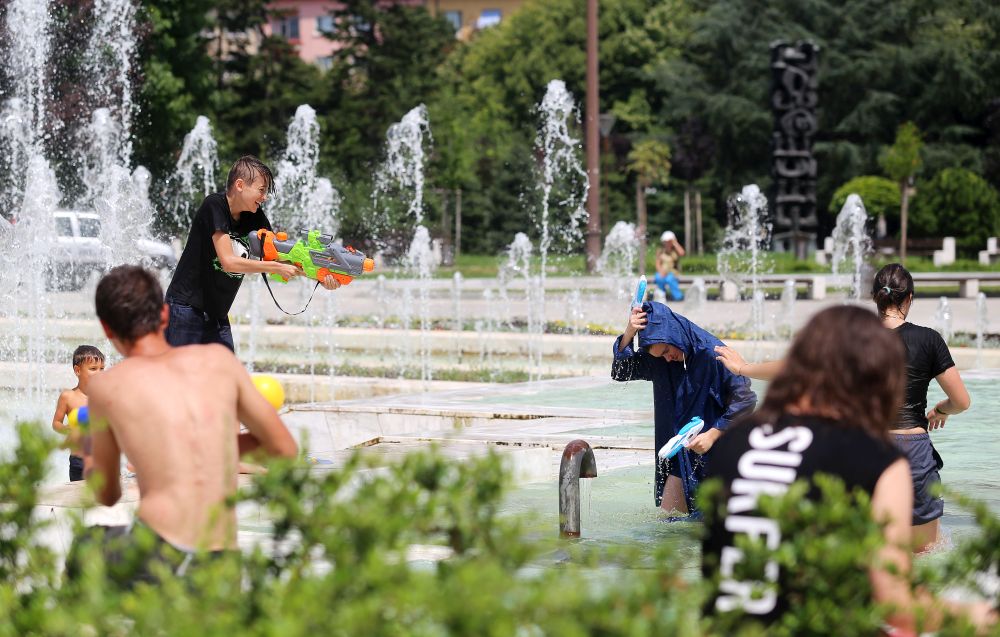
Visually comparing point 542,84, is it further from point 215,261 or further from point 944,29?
point 215,261

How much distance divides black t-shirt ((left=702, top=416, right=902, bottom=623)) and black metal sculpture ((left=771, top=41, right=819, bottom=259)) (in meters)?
31.7

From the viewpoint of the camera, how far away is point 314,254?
20.6 ft

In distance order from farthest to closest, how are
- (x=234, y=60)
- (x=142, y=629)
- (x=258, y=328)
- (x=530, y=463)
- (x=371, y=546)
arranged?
1. (x=234, y=60)
2. (x=258, y=328)
3. (x=530, y=463)
4. (x=371, y=546)
5. (x=142, y=629)

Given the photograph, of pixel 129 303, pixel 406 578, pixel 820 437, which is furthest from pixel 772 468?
pixel 129 303

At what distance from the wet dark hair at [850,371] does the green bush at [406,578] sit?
285 mm

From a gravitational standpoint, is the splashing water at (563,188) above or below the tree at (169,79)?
below

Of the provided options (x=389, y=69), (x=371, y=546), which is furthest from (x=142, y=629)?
(x=389, y=69)

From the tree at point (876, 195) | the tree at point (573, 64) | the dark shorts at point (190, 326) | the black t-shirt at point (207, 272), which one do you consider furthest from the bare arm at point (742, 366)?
the tree at point (573, 64)

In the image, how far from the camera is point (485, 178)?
51.5 meters

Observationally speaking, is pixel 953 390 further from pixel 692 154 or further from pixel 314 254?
pixel 692 154

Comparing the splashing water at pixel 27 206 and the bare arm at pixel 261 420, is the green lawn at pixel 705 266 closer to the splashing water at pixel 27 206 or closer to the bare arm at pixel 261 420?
the splashing water at pixel 27 206

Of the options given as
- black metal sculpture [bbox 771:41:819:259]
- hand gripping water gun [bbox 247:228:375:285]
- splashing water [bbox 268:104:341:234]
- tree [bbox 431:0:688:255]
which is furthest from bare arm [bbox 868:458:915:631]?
tree [bbox 431:0:688:255]

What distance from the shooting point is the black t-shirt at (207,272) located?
6.46 meters

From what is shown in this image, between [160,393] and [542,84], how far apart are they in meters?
53.4
